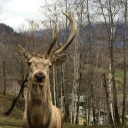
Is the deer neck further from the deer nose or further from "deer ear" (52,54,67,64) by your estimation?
"deer ear" (52,54,67,64)

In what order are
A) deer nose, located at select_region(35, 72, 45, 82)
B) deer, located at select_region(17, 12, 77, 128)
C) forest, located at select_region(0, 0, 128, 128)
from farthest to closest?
forest, located at select_region(0, 0, 128, 128), deer, located at select_region(17, 12, 77, 128), deer nose, located at select_region(35, 72, 45, 82)

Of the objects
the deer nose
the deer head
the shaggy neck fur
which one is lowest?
the shaggy neck fur

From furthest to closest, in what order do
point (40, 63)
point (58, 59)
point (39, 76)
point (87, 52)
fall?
point (87, 52), point (58, 59), point (40, 63), point (39, 76)

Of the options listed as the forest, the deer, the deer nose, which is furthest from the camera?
the forest

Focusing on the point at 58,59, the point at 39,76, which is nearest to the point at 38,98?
the point at 39,76

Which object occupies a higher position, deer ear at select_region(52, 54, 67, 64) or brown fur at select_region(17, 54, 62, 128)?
deer ear at select_region(52, 54, 67, 64)

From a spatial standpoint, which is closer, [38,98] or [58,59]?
[38,98]

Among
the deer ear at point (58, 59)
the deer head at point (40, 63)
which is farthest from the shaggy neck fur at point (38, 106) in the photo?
the deer ear at point (58, 59)

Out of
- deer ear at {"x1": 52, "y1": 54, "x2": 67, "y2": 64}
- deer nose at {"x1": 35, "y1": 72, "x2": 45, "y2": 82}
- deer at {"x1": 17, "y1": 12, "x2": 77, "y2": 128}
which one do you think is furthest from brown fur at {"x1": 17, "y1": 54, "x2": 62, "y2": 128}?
deer ear at {"x1": 52, "y1": 54, "x2": 67, "y2": 64}

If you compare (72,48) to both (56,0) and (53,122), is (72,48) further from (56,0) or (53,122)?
(53,122)

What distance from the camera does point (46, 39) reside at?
91.9 ft

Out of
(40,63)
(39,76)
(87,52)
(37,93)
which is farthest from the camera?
(87,52)

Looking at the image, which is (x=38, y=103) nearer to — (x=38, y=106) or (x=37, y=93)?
(x=38, y=106)

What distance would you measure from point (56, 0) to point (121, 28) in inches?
308
